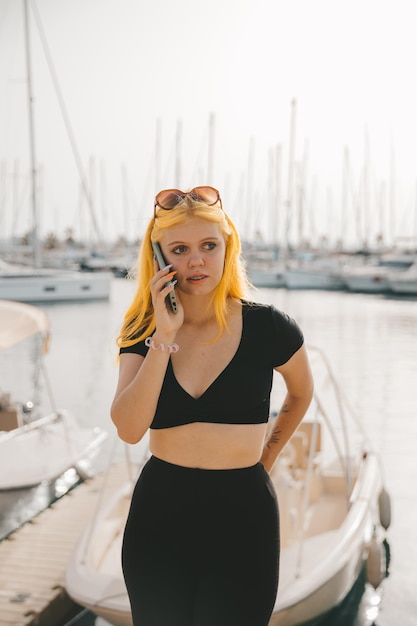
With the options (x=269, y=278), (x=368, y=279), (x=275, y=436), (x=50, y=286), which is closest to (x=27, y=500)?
(x=275, y=436)

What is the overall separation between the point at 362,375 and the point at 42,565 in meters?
16.1

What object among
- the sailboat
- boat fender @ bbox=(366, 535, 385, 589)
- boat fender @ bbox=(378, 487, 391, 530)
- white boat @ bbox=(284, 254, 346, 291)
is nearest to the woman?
boat fender @ bbox=(366, 535, 385, 589)

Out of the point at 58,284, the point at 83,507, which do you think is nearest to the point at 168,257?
the point at 83,507

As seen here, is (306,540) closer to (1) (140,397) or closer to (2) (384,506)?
(2) (384,506)

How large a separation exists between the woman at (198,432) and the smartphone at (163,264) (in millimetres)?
11

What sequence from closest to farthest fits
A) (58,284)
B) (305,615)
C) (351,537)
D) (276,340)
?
(276,340) < (305,615) < (351,537) < (58,284)

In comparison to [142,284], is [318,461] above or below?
below

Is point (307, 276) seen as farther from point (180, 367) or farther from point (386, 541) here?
point (180, 367)

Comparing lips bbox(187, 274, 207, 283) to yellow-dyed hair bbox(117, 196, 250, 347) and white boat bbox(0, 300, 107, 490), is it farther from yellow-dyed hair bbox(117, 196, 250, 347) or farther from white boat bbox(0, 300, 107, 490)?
white boat bbox(0, 300, 107, 490)

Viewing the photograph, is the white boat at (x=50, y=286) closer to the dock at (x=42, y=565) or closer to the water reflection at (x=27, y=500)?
the water reflection at (x=27, y=500)

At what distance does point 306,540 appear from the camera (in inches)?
240

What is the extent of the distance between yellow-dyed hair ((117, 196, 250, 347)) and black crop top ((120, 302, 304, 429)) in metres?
0.07

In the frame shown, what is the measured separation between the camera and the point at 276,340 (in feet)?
7.09

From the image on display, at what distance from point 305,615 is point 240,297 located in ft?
12.0
